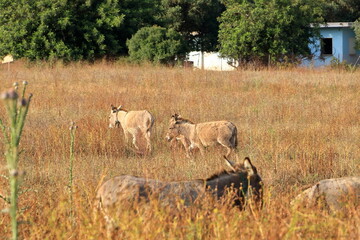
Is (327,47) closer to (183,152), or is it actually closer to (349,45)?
(349,45)

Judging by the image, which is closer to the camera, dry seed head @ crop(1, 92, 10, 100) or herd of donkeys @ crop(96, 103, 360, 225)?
dry seed head @ crop(1, 92, 10, 100)

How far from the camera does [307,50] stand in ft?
103

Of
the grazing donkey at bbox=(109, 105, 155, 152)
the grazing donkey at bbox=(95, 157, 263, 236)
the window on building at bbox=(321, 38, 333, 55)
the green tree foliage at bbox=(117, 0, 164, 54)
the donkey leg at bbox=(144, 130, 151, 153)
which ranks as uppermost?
the green tree foliage at bbox=(117, 0, 164, 54)

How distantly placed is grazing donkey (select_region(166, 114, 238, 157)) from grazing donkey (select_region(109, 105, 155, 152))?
0.53m

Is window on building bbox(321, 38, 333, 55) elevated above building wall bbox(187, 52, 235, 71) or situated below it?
above

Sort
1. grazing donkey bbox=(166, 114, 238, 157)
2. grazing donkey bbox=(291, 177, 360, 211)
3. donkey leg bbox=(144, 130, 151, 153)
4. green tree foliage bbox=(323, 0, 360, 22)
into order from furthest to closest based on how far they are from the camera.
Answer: green tree foliage bbox=(323, 0, 360, 22)
donkey leg bbox=(144, 130, 151, 153)
grazing donkey bbox=(166, 114, 238, 157)
grazing donkey bbox=(291, 177, 360, 211)

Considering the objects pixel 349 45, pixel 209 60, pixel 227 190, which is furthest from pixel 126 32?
pixel 227 190

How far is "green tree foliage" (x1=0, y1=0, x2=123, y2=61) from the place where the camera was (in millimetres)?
28828

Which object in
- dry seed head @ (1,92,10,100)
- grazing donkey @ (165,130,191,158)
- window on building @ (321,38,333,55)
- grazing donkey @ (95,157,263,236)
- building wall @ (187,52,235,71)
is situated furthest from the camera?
building wall @ (187,52,235,71)

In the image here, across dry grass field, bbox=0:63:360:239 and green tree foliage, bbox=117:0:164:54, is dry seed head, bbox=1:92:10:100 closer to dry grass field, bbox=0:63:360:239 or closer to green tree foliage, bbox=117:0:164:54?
dry grass field, bbox=0:63:360:239

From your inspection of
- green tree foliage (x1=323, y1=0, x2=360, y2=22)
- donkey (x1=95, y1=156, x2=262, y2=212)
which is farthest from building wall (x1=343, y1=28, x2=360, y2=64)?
donkey (x1=95, y1=156, x2=262, y2=212)

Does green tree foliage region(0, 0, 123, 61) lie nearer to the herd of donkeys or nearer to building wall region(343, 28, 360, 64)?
building wall region(343, 28, 360, 64)

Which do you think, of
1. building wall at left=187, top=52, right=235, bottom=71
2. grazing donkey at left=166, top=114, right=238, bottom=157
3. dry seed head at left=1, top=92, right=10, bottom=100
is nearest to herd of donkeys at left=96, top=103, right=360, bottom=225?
dry seed head at left=1, top=92, right=10, bottom=100

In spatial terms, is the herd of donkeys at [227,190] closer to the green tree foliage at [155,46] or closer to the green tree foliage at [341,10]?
the green tree foliage at [155,46]
